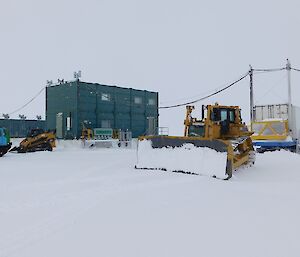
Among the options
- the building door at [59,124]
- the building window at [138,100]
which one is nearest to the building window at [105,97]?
the building window at [138,100]

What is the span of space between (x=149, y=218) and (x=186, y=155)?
5321 mm

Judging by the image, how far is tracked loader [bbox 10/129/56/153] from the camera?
20859 mm

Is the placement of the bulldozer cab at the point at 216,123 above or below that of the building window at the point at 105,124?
below

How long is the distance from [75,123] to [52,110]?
11.5 feet

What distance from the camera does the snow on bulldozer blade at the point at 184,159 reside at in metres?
9.38

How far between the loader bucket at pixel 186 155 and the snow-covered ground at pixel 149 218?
2.43 feet

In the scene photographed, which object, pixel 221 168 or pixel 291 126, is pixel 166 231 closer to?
pixel 221 168

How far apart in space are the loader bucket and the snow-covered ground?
74 cm

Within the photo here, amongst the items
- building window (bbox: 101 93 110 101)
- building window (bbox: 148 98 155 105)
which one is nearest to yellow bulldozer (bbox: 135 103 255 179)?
building window (bbox: 101 93 110 101)

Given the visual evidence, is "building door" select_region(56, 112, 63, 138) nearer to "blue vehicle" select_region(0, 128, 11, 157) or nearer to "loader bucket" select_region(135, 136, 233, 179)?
"blue vehicle" select_region(0, 128, 11, 157)

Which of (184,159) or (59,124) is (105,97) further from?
(184,159)

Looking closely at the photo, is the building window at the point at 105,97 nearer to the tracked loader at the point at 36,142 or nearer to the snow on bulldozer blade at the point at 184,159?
the tracked loader at the point at 36,142

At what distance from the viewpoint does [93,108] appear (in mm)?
27609

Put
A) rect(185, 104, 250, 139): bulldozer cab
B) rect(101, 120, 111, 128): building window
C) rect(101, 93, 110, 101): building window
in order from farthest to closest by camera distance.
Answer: rect(101, 93, 110, 101): building window
rect(101, 120, 111, 128): building window
rect(185, 104, 250, 139): bulldozer cab
